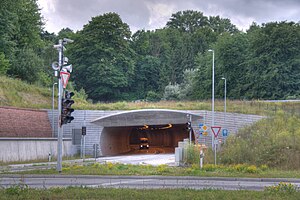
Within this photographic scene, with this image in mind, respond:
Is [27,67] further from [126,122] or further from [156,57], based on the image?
[156,57]

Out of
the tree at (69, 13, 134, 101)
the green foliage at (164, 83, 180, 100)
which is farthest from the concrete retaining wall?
the green foliage at (164, 83, 180, 100)

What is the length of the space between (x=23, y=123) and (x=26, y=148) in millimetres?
4320

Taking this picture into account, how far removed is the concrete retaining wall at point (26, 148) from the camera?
110 feet

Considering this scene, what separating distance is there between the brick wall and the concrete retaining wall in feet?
6.48

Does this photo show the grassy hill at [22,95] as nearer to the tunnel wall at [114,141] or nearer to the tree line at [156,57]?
the tree line at [156,57]

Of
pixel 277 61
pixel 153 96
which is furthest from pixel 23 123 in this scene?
pixel 153 96

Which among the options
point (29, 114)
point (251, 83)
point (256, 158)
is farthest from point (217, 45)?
point (256, 158)

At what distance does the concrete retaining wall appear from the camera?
3353 cm

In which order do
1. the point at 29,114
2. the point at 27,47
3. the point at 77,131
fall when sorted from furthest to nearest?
the point at 27,47, the point at 29,114, the point at 77,131

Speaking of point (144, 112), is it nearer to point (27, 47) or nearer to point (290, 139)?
point (290, 139)

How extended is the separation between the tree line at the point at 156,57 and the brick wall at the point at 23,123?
42.3 ft

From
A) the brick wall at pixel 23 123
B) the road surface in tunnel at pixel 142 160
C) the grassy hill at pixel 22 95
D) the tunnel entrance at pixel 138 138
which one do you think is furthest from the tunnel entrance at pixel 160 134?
the brick wall at pixel 23 123

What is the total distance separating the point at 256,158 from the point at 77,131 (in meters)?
15.1

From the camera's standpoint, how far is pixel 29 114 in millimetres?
42469
